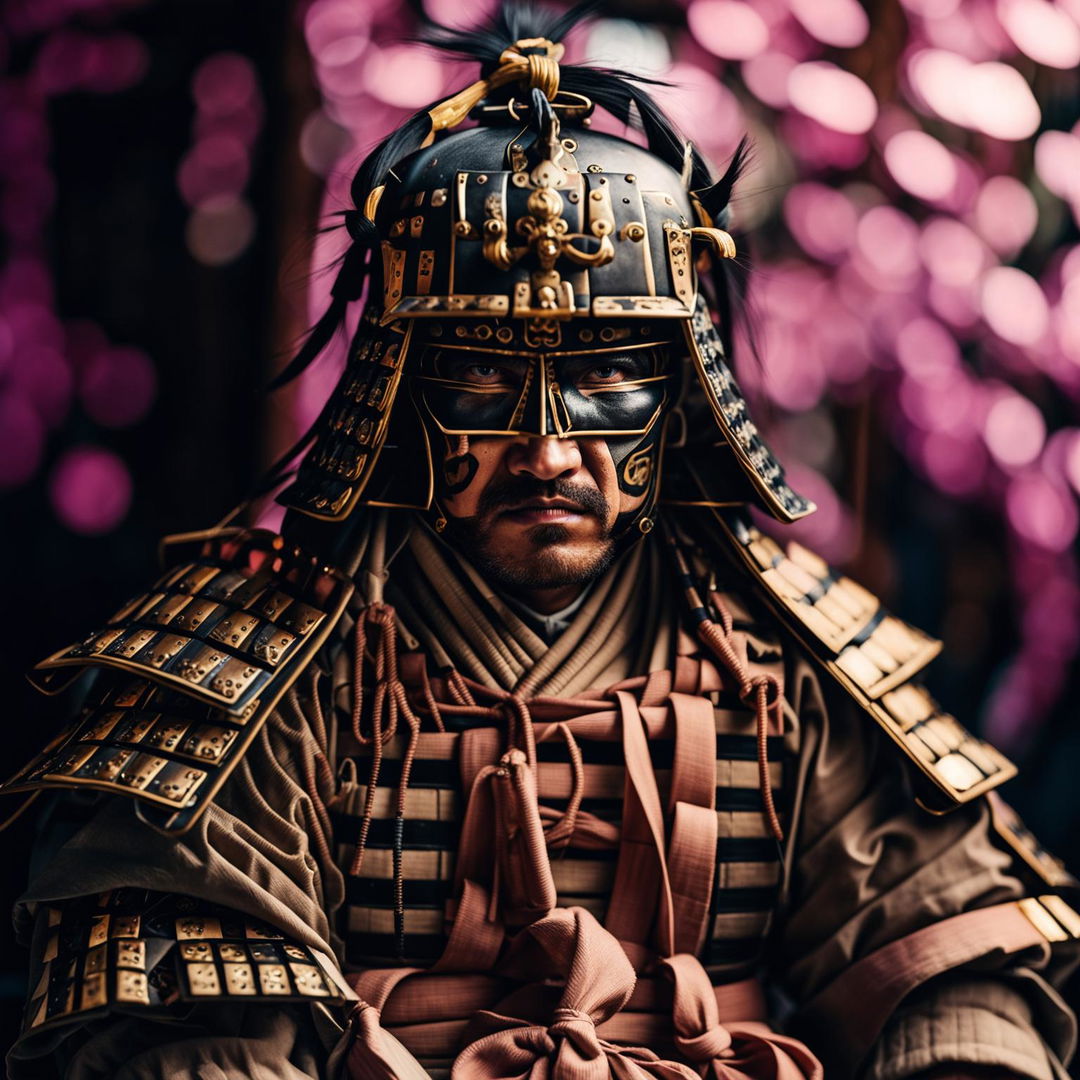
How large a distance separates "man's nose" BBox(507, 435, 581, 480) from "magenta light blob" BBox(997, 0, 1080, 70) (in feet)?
7.37

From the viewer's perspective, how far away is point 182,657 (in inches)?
83.9

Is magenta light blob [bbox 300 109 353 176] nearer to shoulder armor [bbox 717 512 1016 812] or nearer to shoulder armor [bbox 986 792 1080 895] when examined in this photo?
shoulder armor [bbox 717 512 1016 812]

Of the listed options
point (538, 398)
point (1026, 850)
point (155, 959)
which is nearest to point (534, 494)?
point (538, 398)

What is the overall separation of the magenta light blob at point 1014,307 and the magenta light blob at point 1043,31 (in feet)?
1.70

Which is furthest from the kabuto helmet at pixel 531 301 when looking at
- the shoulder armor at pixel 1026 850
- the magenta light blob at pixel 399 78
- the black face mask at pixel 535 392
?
the magenta light blob at pixel 399 78

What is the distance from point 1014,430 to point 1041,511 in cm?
22

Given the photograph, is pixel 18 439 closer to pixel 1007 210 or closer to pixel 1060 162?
pixel 1007 210

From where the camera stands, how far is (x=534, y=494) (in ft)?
Result: 7.04

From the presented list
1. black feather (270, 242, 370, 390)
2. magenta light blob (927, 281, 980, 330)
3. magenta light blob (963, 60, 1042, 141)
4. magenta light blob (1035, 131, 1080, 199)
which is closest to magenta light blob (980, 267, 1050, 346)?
magenta light blob (927, 281, 980, 330)

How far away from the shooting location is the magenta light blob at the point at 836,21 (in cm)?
381

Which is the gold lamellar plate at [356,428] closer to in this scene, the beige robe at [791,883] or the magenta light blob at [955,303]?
the beige robe at [791,883]

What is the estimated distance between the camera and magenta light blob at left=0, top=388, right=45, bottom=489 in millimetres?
3686

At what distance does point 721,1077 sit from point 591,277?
1107 mm

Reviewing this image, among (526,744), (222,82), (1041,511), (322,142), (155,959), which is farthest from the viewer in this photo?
(1041,511)
